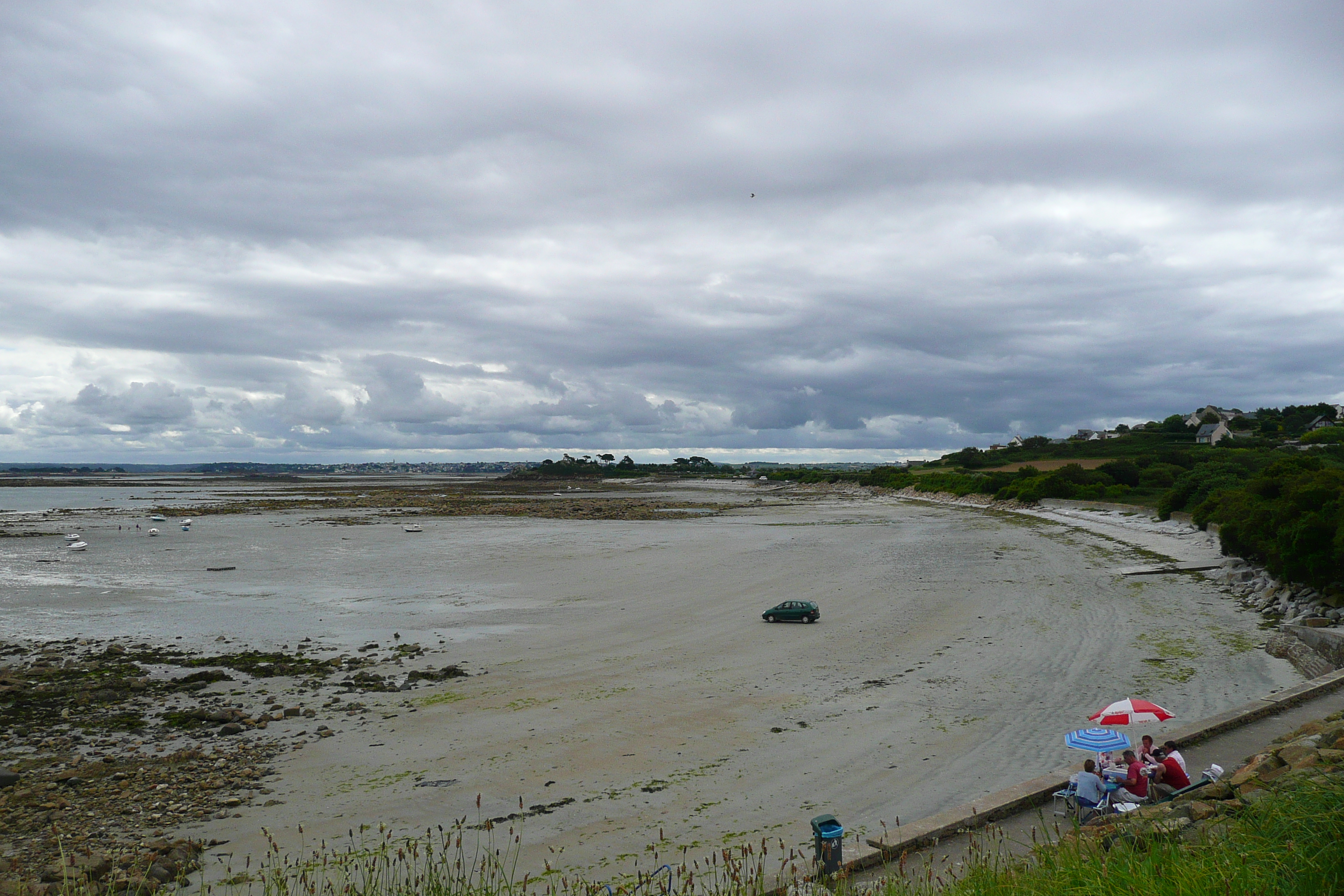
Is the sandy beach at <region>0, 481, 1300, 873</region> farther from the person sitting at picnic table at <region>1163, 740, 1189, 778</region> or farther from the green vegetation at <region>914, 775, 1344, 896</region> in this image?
the green vegetation at <region>914, 775, 1344, 896</region>

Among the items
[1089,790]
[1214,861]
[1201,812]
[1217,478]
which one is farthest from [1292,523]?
[1217,478]

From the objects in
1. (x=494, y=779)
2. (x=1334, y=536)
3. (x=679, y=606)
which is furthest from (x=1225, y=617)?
(x=494, y=779)

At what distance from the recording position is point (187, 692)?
17.7m

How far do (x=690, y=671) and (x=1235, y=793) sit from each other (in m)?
12.2

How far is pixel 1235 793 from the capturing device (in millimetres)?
7695

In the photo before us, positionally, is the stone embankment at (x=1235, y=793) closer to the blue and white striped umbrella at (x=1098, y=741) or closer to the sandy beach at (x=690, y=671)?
the blue and white striped umbrella at (x=1098, y=741)

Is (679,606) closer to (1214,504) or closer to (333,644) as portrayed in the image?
(333,644)

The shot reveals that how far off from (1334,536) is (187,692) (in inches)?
1181

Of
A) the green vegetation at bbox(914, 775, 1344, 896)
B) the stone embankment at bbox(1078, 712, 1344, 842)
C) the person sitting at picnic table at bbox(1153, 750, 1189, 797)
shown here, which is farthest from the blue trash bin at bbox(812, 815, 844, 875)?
the person sitting at picnic table at bbox(1153, 750, 1189, 797)

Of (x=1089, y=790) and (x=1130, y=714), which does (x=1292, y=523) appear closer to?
(x=1130, y=714)

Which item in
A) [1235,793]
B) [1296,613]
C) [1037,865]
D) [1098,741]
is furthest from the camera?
[1296,613]

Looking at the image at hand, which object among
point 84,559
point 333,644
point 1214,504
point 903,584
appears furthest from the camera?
point 84,559

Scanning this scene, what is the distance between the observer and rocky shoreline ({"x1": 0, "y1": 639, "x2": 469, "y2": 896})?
9609 millimetres

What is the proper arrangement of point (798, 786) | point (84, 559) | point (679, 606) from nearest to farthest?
point (798, 786), point (679, 606), point (84, 559)
